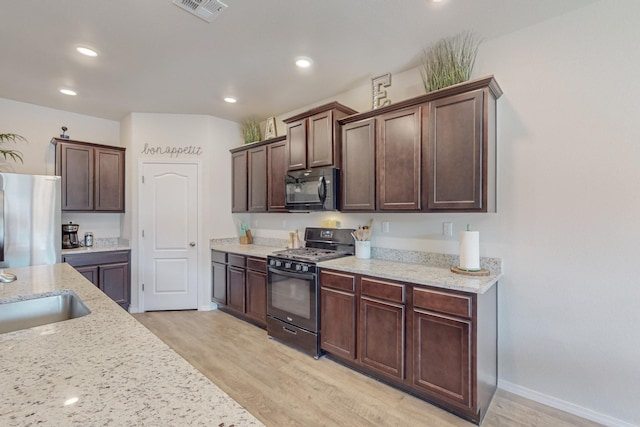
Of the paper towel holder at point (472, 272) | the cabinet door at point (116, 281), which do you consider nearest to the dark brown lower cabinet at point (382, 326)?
the paper towel holder at point (472, 272)

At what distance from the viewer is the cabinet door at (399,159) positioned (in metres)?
2.57

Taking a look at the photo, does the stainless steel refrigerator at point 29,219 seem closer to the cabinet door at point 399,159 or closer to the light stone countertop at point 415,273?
the light stone countertop at point 415,273

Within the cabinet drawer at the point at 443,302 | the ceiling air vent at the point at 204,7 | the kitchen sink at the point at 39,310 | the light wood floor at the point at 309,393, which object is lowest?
the light wood floor at the point at 309,393

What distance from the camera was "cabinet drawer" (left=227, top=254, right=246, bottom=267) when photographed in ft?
12.7

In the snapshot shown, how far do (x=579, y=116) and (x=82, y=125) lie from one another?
5774mm

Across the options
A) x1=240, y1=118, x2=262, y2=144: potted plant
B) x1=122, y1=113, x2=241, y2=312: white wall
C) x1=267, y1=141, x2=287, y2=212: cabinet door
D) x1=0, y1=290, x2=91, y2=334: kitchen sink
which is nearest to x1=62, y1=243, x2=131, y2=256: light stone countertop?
x1=122, y1=113, x2=241, y2=312: white wall

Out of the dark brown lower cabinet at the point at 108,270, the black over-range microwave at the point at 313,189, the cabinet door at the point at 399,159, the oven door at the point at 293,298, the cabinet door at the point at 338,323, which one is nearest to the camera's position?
the cabinet door at the point at 399,159

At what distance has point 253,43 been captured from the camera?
257 cm

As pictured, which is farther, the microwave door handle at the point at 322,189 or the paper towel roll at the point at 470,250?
the microwave door handle at the point at 322,189

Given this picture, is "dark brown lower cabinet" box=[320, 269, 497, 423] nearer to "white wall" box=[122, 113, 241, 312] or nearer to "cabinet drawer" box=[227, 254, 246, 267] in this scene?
"cabinet drawer" box=[227, 254, 246, 267]

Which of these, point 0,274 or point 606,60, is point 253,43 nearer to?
point 0,274

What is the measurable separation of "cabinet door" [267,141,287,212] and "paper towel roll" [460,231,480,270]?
2.17 m

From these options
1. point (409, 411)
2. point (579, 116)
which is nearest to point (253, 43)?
point (579, 116)

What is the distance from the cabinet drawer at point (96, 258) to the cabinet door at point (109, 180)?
0.67 m
